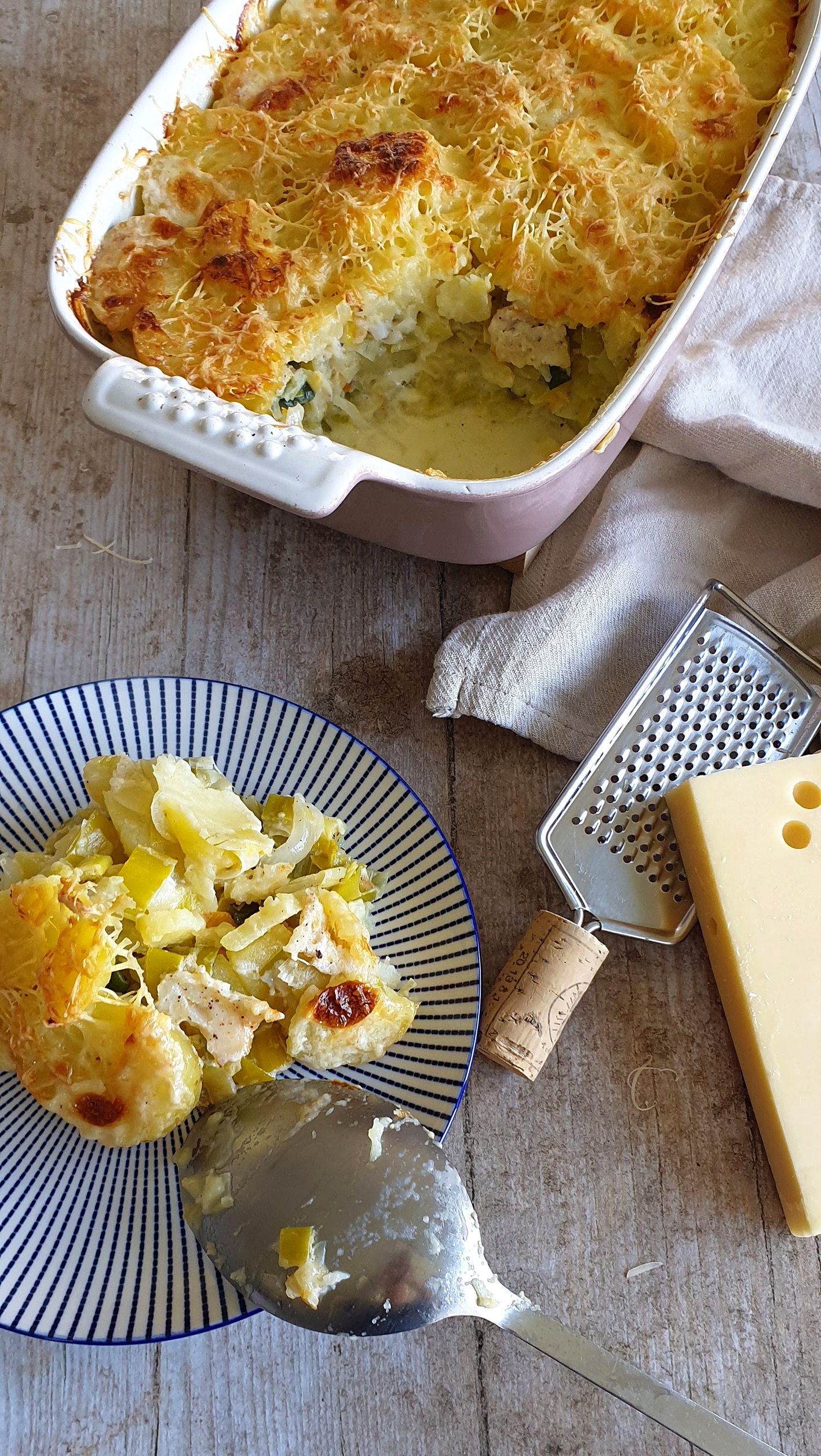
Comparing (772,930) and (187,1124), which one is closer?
(187,1124)

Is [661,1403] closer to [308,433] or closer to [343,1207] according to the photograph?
[343,1207]

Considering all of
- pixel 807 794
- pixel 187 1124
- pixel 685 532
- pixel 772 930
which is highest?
pixel 685 532

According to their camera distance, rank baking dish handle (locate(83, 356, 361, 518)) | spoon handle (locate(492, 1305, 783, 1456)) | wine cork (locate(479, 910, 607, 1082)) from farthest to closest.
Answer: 1. wine cork (locate(479, 910, 607, 1082))
2. baking dish handle (locate(83, 356, 361, 518))
3. spoon handle (locate(492, 1305, 783, 1456))

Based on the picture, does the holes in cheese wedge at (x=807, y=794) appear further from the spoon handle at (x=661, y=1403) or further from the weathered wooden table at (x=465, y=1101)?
the spoon handle at (x=661, y=1403)

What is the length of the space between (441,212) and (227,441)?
602 millimetres

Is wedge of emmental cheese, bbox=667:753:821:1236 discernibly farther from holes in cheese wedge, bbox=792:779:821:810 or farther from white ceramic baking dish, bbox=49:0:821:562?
white ceramic baking dish, bbox=49:0:821:562

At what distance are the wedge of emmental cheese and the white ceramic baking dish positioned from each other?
48 cm

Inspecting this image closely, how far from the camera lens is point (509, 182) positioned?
5.71 ft

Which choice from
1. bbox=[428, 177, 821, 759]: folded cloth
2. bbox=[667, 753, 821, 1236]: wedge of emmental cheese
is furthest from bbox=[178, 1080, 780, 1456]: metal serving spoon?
bbox=[428, 177, 821, 759]: folded cloth

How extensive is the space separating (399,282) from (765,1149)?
1339 mm

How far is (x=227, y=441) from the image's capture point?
1401 millimetres

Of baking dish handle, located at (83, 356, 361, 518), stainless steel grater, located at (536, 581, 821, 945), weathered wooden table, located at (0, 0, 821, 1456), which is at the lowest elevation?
weathered wooden table, located at (0, 0, 821, 1456)

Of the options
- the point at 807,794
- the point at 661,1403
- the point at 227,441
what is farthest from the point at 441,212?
the point at 661,1403

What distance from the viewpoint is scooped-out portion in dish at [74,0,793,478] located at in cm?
169
